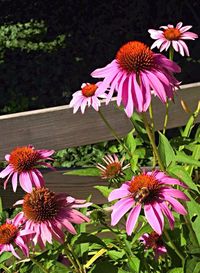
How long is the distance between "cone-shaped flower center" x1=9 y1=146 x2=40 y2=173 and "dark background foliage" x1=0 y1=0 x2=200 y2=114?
251 centimetres

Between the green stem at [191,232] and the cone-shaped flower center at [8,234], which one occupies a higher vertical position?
the cone-shaped flower center at [8,234]

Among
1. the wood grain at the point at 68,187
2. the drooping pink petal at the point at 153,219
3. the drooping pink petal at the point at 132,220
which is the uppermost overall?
the drooping pink petal at the point at 153,219

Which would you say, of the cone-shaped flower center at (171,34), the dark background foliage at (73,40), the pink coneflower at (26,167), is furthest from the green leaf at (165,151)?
the dark background foliage at (73,40)

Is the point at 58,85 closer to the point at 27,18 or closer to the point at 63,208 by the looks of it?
the point at 27,18

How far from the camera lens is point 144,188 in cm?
106

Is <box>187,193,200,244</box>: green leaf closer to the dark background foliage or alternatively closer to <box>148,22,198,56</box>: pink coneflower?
<box>148,22,198,56</box>: pink coneflower

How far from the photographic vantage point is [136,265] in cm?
135

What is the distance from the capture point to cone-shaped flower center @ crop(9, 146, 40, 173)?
1330mm

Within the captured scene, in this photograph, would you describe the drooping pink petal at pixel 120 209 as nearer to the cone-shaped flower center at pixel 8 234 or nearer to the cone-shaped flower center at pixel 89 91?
the cone-shaped flower center at pixel 8 234

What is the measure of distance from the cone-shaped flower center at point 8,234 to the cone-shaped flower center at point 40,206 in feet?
0.30

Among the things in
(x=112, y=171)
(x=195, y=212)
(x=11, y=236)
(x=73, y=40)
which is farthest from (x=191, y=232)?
(x=73, y=40)

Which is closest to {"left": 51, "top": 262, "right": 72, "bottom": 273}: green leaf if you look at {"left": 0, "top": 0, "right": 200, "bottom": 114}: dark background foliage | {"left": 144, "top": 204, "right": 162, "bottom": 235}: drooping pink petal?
{"left": 144, "top": 204, "right": 162, "bottom": 235}: drooping pink petal

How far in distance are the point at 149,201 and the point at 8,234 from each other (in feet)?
1.13

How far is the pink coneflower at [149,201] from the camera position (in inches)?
40.8
